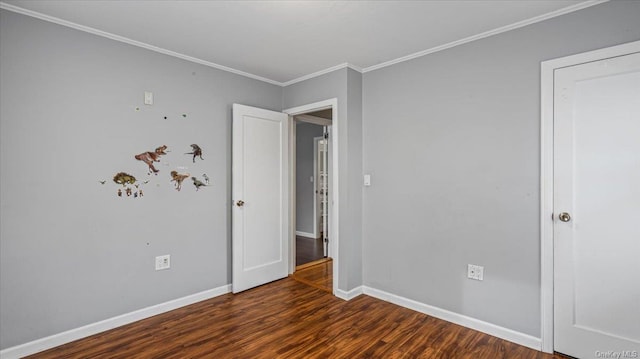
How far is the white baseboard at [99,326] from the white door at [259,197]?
16.3 inches

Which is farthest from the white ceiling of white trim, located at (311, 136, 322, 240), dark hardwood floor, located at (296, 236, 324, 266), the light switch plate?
white trim, located at (311, 136, 322, 240)

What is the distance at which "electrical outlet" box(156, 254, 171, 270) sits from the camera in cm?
292

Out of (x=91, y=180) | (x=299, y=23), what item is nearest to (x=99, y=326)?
(x=91, y=180)

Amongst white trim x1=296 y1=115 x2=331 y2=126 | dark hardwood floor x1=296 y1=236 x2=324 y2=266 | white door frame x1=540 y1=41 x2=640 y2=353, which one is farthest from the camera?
dark hardwood floor x1=296 y1=236 x2=324 y2=266

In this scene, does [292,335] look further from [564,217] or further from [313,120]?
[313,120]

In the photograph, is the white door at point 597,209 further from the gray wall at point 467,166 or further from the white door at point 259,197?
the white door at point 259,197

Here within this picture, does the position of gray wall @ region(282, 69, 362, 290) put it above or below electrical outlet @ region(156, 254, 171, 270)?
above

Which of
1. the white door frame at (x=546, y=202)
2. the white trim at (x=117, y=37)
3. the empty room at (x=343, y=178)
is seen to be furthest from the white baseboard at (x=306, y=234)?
the white door frame at (x=546, y=202)

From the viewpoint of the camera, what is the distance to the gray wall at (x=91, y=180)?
7.35ft

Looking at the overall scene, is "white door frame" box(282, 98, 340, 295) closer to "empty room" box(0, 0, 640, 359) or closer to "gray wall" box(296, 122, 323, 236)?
"empty room" box(0, 0, 640, 359)

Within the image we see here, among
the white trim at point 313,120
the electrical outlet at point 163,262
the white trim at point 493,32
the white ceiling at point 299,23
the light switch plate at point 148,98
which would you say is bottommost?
the electrical outlet at point 163,262

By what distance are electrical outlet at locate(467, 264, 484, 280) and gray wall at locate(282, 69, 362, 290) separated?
44.7 inches

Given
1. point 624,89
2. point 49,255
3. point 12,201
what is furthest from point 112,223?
point 624,89

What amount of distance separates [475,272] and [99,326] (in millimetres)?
3167
